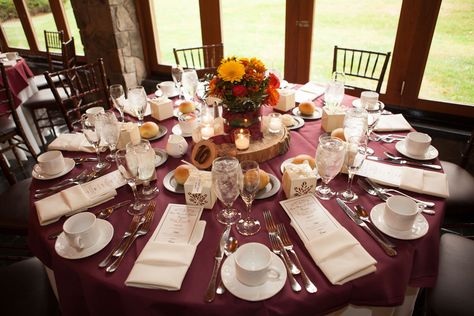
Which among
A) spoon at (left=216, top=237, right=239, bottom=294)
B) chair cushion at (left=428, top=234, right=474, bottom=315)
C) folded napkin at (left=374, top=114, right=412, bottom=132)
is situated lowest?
chair cushion at (left=428, top=234, right=474, bottom=315)

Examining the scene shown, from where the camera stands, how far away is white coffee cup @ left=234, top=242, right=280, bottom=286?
891mm

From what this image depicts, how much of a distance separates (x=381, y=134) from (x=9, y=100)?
8.70ft

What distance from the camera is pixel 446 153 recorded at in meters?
2.74

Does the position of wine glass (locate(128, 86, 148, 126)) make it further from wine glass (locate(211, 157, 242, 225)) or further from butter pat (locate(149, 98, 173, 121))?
wine glass (locate(211, 157, 242, 225))

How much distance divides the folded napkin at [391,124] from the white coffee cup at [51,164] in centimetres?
150

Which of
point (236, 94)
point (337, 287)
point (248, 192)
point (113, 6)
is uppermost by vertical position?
point (113, 6)

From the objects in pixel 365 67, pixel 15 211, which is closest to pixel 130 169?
pixel 15 211

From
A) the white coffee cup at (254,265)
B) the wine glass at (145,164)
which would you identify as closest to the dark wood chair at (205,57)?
the wine glass at (145,164)

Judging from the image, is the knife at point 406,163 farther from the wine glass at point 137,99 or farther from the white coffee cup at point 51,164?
the white coffee cup at point 51,164

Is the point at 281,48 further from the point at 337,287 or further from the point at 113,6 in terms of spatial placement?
the point at 337,287

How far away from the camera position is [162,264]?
980 mm

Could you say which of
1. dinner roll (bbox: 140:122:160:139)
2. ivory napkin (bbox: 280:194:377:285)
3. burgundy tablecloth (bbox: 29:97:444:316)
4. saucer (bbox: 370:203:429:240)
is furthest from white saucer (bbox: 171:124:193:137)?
saucer (bbox: 370:203:429:240)

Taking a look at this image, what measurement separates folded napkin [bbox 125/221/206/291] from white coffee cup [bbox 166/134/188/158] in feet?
1.61

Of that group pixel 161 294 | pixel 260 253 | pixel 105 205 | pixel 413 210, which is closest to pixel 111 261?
pixel 161 294
